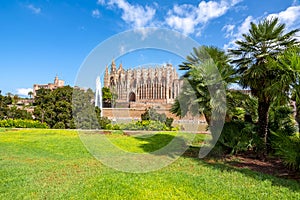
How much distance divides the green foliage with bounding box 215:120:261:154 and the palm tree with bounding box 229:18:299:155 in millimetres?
1129

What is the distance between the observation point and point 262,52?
18.5 ft

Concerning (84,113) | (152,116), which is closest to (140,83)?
(152,116)

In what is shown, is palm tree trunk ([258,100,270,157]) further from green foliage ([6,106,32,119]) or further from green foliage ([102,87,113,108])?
green foliage ([102,87,113,108])

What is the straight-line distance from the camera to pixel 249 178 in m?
4.51

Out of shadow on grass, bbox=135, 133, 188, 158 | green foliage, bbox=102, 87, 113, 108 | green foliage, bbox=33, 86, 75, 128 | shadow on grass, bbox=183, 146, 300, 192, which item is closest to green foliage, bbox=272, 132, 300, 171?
shadow on grass, bbox=183, 146, 300, 192

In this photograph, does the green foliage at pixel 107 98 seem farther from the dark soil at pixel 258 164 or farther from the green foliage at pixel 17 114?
the dark soil at pixel 258 164

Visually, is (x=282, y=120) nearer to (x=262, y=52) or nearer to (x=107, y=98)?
(x=262, y=52)

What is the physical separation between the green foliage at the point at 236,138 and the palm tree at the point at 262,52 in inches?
44.5

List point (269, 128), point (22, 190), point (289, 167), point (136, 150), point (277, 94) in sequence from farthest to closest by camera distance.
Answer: point (136, 150), point (269, 128), point (289, 167), point (277, 94), point (22, 190)

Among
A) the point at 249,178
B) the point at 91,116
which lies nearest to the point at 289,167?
the point at 249,178

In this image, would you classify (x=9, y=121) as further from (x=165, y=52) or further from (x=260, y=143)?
(x=260, y=143)

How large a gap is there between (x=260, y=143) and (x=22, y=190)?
601 centimetres

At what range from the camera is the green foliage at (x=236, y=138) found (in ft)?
21.3

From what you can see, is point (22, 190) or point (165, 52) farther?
point (165, 52)
